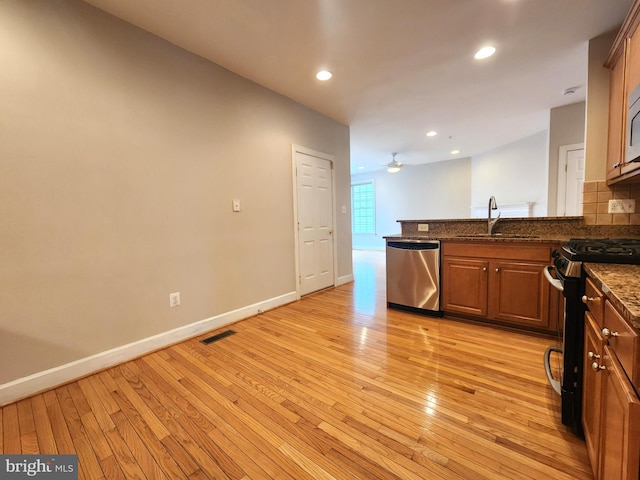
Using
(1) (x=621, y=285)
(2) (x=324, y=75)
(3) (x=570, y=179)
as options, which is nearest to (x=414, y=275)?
(1) (x=621, y=285)

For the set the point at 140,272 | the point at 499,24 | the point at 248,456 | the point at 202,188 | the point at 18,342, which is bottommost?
the point at 248,456

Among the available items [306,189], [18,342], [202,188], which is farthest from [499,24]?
[18,342]

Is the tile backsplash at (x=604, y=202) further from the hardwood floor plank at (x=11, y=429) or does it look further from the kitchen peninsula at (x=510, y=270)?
the hardwood floor plank at (x=11, y=429)

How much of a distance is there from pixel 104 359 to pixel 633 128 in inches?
153

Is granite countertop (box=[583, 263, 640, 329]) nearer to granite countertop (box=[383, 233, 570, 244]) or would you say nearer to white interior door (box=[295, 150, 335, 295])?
granite countertop (box=[383, 233, 570, 244])

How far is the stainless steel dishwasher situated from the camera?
114 inches

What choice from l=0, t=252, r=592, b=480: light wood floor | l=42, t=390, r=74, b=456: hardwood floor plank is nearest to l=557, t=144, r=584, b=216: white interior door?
l=0, t=252, r=592, b=480: light wood floor

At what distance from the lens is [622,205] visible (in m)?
2.32

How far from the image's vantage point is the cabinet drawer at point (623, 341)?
708 millimetres

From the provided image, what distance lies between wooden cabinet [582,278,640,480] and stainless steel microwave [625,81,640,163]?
1.01 m

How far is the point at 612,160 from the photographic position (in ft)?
7.01

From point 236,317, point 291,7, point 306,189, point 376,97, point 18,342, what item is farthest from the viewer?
point 306,189

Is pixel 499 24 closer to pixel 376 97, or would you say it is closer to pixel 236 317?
pixel 376 97

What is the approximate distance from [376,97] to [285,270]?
2478 mm
